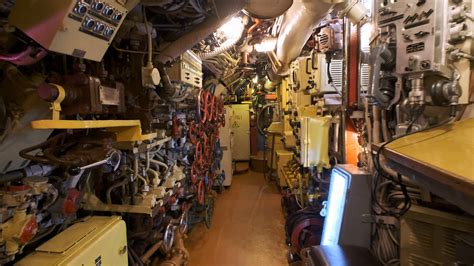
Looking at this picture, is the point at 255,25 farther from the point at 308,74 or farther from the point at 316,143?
the point at 316,143

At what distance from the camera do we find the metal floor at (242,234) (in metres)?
3.46

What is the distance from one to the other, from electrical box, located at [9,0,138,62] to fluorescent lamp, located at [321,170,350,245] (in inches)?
76.4

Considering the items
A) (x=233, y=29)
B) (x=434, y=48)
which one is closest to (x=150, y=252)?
(x=434, y=48)

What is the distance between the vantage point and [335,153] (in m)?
3.07

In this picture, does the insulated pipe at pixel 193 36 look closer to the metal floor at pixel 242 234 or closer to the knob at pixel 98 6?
the knob at pixel 98 6

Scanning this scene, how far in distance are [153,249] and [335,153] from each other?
85.2 inches

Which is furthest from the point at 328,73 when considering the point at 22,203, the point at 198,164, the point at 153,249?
the point at 22,203

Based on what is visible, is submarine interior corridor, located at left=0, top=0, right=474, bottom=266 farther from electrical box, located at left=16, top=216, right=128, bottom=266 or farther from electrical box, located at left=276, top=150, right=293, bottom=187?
electrical box, located at left=276, top=150, right=293, bottom=187

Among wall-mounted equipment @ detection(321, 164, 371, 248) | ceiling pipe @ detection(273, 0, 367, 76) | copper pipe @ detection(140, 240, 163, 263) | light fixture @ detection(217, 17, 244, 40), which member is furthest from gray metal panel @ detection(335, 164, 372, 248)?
light fixture @ detection(217, 17, 244, 40)

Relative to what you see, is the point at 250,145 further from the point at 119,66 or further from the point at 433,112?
the point at 433,112

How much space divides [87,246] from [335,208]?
6.15 feet

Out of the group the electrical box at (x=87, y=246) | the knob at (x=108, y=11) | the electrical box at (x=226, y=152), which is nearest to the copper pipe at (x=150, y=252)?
the electrical box at (x=87, y=246)

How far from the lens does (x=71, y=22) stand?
4.23 feet

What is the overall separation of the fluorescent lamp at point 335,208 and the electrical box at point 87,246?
1.60m
